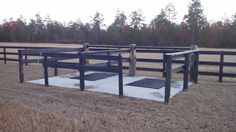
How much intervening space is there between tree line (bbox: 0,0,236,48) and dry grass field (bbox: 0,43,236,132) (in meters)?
38.2

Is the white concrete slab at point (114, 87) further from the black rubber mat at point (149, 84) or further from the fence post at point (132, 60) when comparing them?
the fence post at point (132, 60)

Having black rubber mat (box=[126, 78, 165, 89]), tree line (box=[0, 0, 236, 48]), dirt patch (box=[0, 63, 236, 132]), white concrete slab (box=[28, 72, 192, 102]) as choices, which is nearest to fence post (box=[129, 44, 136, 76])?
white concrete slab (box=[28, 72, 192, 102])

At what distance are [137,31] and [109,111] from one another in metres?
43.6

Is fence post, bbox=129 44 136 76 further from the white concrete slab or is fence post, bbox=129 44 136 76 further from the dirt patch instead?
the dirt patch

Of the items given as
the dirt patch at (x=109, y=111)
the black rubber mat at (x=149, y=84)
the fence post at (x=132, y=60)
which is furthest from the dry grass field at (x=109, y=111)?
the fence post at (x=132, y=60)

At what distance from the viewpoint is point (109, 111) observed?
5.52 metres

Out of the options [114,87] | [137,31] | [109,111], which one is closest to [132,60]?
[114,87]

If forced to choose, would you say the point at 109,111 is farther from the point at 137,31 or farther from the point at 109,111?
the point at 137,31

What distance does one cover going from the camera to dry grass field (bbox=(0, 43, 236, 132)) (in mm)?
4594

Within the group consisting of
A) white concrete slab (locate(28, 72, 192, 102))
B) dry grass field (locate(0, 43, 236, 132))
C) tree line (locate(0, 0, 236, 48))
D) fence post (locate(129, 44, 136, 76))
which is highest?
tree line (locate(0, 0, 236, 48))

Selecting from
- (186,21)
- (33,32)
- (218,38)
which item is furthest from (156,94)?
(33,32)

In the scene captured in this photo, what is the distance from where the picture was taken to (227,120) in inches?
197

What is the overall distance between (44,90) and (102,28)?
4929cm


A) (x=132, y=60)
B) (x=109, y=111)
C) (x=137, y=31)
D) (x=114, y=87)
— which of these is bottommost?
(x=109, y=111)
